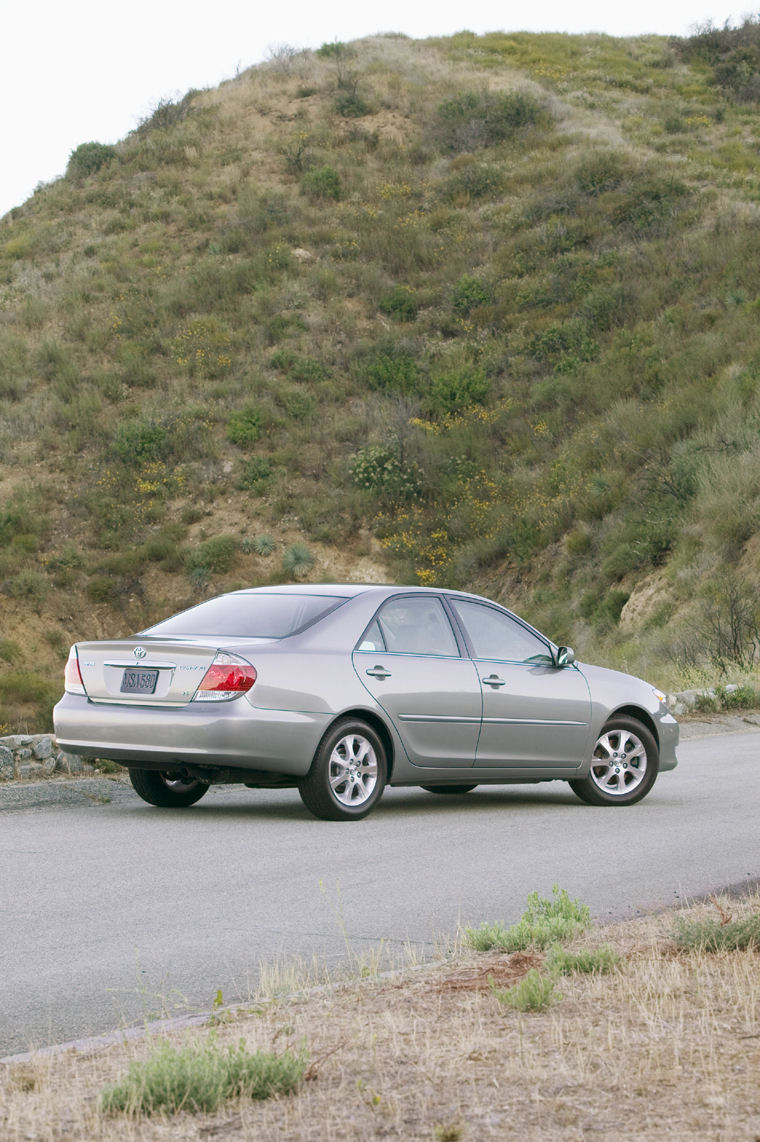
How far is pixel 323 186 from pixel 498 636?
4502 cm

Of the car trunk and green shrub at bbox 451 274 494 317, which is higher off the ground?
green shrub at bbox 451 274 494 317

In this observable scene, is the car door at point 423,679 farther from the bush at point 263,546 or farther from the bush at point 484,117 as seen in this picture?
the bush at point 484,117

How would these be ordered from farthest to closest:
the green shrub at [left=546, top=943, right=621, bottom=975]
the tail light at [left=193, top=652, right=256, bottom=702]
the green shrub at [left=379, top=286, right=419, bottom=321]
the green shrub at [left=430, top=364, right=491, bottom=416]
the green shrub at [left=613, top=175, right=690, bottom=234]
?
the green shrub at [left=379, top=286, right=419, bottom=321]
the green shrub at [left=613, top=175, right=690, bottom=234]
the green shrub at [left=430, top=364, right=491, bottom=416]
the tail light at [left=193, top=652, right=256, bottom=702]
the green shrub at [left=546, top=943, right=621, bottom=975]

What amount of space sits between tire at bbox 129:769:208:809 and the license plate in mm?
1110

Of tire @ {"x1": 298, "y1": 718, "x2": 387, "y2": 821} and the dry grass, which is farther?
tire @ {"x1": 298, "y1": 718, "x2": 387, "y2": 821}

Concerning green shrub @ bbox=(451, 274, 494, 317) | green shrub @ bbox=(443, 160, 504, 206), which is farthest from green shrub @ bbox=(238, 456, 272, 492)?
green shrub @ bbox=(443, 160, 504, 206)

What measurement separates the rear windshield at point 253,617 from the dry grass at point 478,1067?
5.05 meters

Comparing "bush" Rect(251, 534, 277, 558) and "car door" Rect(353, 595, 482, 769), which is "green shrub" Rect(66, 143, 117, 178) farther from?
"car door" Rect(353, 595, 482, 769)

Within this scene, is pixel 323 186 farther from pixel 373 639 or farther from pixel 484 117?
pixel 373 639

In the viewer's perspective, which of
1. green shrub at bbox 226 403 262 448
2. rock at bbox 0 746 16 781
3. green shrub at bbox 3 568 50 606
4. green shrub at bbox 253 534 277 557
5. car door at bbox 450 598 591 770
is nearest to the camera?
car door at bbox 450 598 591 770

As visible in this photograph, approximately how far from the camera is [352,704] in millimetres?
9844

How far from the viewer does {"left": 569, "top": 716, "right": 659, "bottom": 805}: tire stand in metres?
11.4

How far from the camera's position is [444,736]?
10.4 metres

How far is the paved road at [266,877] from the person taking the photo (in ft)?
19.0
